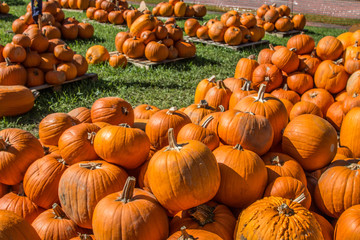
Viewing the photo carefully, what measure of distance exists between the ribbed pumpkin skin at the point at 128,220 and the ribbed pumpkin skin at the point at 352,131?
2.81 m

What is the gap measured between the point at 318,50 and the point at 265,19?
7.96 meters

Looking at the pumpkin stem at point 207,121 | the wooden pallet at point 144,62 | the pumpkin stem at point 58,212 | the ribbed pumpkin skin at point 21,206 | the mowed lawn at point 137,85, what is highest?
the pumpkin stem at point 207,121

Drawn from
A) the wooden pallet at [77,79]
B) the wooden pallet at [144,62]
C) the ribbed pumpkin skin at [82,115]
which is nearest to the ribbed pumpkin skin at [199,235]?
the ribbed pumpkin skin at [82,115]

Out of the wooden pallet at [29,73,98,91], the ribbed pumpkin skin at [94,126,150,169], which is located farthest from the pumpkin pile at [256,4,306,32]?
the ribbed pumpkin skin at [94,126,150,169]

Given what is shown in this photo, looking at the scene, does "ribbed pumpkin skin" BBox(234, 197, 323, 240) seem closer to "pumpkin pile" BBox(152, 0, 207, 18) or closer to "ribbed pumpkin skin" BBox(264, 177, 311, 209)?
"ribbed pumpkin skin" BBox(264, 177, 311, 209)

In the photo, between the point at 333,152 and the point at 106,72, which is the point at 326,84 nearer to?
the point at 333,152

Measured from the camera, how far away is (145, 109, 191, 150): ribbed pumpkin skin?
267 centimetres

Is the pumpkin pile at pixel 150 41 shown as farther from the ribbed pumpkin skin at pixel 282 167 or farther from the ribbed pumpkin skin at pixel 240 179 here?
the ribbed pumpkin skin at pixel 240 179

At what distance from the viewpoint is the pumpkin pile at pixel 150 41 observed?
25.0 feet

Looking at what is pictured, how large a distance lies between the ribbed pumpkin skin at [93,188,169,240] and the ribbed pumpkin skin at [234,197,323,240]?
0.46 metres

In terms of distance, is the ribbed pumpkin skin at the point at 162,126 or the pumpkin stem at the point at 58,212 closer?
the pumpkin stem at the point at 58,212

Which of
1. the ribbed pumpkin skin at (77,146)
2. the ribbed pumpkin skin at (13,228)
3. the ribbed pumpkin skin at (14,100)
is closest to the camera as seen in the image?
the ribbed pumpkin skin at (13,228)

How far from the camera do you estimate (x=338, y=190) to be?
221 centimetres

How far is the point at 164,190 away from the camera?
6.19 feet
